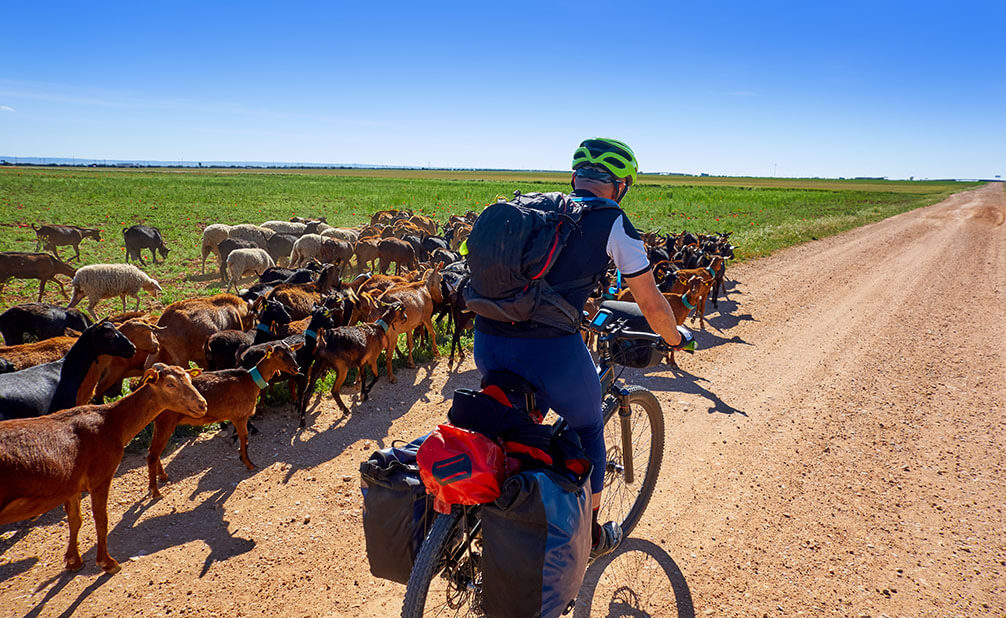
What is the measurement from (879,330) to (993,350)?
1734 mm

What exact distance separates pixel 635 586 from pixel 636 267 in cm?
262

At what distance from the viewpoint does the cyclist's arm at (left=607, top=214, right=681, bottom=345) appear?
2779 mm

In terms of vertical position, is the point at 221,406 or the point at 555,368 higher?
the point at 555,368

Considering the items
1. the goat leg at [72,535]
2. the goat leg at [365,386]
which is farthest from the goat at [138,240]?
the goat leg at [72,535]

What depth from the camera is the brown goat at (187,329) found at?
773 cm

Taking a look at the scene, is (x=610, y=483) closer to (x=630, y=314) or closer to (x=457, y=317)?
(x=630, y=314)

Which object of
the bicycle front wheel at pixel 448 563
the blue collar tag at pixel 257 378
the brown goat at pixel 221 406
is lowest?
the brown goat at pixel 221 406

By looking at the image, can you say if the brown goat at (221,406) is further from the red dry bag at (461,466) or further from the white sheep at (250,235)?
the white sheep at (250,235)

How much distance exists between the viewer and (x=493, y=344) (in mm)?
2922

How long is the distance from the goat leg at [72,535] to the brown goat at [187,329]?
3.46 m

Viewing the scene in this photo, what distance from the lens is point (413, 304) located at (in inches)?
367

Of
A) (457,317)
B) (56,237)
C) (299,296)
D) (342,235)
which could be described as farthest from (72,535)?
(56,237)

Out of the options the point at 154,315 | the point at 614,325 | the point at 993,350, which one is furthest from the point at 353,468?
the point at 993,350

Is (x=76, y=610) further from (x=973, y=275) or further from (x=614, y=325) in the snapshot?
(x=973, y=275)
